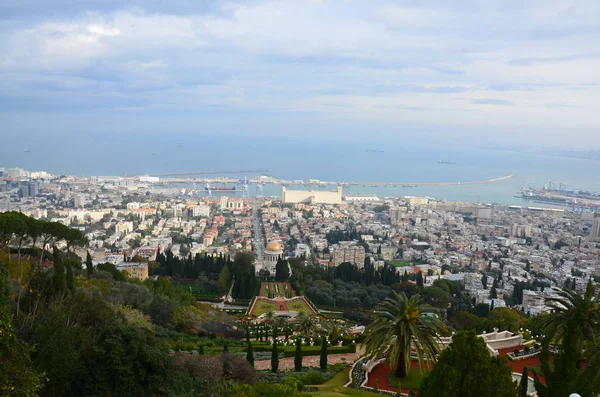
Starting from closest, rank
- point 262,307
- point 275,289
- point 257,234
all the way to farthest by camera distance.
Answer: point 262,307, point 275,289, point 257,234

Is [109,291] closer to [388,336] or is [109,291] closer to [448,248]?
[388,336]

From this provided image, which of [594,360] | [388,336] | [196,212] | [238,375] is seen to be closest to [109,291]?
[238,375]

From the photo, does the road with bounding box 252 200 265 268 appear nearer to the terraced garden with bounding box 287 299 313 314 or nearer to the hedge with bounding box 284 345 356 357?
the terraced garden with bounding box 287 299 313 314

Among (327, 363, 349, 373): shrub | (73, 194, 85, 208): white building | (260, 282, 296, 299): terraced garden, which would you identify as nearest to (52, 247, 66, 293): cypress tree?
(327, 363, 349, 373): shrub

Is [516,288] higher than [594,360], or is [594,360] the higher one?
[594,360]

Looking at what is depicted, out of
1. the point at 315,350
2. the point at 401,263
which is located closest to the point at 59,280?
the point at 315,350

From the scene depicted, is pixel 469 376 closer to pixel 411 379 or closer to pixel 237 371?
pixel 411 379
